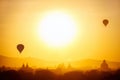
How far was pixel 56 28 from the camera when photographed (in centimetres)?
338

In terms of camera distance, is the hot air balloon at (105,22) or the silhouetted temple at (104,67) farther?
the hot air balloon at (105,22)

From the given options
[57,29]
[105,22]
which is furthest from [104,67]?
[57,29]

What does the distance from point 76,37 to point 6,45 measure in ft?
2.62

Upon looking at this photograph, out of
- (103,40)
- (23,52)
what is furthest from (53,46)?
(103,40)

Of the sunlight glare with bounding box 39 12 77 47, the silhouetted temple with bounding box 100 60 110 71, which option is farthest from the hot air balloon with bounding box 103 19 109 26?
the silhouetted temple with bounding box 100 60 110 71

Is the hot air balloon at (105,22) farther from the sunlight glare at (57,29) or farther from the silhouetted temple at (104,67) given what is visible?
the silhouetted temple at (104,67)

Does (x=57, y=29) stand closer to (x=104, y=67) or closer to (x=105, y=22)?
(x=105, y=22)

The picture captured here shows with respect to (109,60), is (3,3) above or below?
above

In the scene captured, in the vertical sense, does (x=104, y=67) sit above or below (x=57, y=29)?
below

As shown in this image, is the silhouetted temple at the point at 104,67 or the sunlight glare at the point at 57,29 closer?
the silhouetted temple at the point at 104,67

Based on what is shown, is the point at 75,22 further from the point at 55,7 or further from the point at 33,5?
the point at 33,5

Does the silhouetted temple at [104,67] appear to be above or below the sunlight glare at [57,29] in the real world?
below

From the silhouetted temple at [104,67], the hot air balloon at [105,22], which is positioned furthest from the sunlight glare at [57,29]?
the silhouetted temple at [104,67]

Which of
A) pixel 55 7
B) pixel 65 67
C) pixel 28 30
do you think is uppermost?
pixel 55 7
